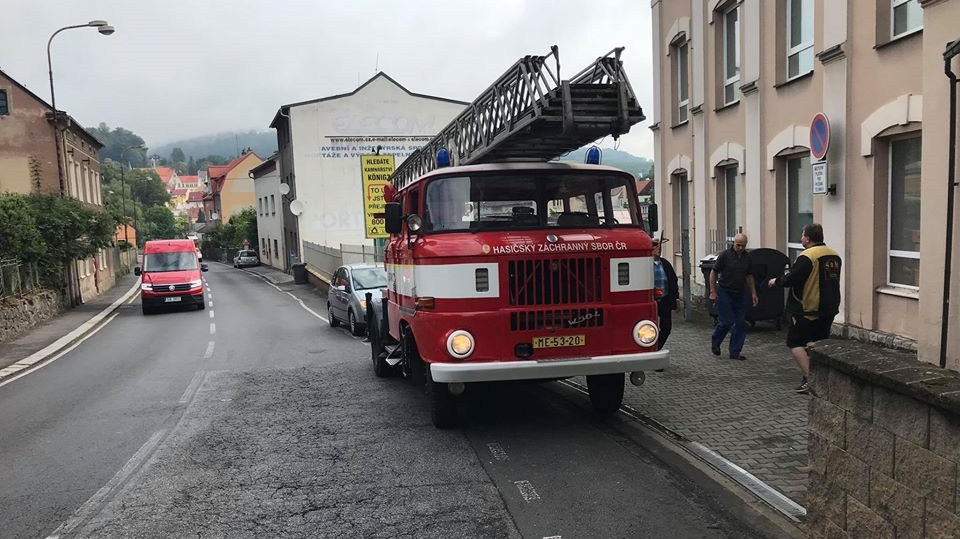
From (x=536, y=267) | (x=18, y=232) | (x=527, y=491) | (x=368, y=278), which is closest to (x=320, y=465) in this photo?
(x=527, y=491)

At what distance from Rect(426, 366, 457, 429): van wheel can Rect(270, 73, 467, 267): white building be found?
32.7 m

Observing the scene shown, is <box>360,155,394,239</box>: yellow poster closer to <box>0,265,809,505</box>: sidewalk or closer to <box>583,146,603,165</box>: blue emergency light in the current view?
<box>0,265,809,505</box>: sidewalk

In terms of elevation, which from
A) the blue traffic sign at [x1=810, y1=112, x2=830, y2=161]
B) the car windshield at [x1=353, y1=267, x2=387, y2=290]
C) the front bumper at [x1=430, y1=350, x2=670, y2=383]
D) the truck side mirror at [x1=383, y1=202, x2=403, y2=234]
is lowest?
the front bumper at [x1=430, y1=350, x2=670, y2=383]

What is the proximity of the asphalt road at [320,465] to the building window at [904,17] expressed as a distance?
6.31 meters

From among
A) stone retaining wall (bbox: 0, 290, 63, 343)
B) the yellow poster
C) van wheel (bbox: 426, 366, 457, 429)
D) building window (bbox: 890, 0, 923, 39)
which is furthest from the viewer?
the yellow poster

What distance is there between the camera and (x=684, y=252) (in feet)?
45.8

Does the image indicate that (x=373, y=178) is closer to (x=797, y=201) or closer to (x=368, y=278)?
(x=368, y=278)

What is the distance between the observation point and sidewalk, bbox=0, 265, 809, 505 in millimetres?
5673

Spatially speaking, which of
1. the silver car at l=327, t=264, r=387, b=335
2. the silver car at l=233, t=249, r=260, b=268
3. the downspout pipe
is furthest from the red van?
the silver car at l=233, t=249, r=260, b=268

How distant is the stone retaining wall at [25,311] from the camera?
17.1 m

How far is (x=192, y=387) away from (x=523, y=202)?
6.01m

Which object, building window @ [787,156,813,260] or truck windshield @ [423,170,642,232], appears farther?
building window @ [787,156,813,260]

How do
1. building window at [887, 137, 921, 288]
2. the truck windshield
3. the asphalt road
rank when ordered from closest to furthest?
1. the asphalt road
2. the truck windshield
3. building window at [887, 137, 921, 288]

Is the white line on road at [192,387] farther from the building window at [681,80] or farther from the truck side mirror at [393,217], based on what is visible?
the building window at [681,80]
